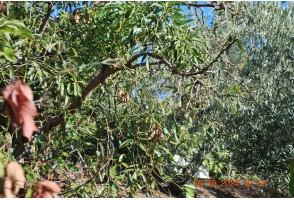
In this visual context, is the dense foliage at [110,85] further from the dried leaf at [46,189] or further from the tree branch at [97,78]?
the dried leaf at [46,189]

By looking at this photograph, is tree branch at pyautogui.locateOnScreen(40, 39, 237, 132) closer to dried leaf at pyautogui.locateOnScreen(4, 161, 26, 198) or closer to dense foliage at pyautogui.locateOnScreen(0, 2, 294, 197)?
dense foliage at pyautogui.locateOnScreen(0, 2, 294, 197)

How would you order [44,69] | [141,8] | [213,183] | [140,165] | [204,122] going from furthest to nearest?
[213,183] < [204,122] < [140,165] < [141,8] < [44,69]

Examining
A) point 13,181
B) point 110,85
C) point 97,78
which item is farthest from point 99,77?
point 13,181

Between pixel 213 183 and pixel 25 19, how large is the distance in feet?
21.5

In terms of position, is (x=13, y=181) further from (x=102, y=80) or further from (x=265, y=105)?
(x=265, y=105)

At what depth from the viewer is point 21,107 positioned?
→ 786mm

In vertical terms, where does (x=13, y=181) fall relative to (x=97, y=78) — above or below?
below

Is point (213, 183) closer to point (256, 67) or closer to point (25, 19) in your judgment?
point (256, 67)

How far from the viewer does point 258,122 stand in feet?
18.9

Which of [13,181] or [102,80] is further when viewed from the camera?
[102,80]

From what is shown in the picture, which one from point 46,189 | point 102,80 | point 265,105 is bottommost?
point 265,105

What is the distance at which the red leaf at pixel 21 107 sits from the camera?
0.77 meters

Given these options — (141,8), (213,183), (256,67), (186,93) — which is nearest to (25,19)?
(141,8)

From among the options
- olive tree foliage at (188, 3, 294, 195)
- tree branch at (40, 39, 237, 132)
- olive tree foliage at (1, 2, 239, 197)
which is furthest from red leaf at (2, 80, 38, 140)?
olive tree foliage at (188, 3, 294, 195)
